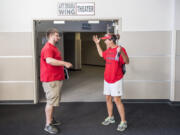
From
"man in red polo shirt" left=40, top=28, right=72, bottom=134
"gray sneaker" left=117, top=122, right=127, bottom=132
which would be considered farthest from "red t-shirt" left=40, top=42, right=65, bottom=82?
"gray sneaker" left=117, top=122, right=127, bottom=132

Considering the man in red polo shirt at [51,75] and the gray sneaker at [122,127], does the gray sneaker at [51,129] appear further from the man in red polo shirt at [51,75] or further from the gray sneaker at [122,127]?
the gray sneaker at [122,127]

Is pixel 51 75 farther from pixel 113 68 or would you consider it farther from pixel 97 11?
pixel 97 11

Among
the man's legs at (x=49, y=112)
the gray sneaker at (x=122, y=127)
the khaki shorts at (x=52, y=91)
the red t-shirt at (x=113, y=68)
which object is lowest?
the gray sneaker at (x=122, y=127)

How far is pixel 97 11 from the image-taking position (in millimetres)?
4070

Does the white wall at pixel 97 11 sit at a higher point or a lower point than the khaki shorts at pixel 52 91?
higher

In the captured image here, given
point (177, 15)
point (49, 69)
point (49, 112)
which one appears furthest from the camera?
point (177, 15)

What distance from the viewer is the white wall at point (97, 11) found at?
4.04 m

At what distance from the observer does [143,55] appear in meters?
4.19

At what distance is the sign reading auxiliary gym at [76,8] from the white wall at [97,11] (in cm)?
9

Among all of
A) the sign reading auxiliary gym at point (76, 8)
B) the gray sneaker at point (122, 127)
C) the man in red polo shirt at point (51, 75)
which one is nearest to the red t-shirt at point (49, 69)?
the man in red polo shirt at point (51, 75)

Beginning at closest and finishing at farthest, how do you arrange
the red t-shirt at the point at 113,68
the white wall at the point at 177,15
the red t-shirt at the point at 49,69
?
the red t-shirt at the point at 49,69 → the red t-shirt at the point at 113,68 → the white wall at the point at 177,15

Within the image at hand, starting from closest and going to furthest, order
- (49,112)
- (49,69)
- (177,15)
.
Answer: (49,69), (49,112), (177,15)

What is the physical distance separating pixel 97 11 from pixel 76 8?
46 centimetres

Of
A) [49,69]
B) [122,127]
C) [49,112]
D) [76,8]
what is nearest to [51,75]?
[49,69]
